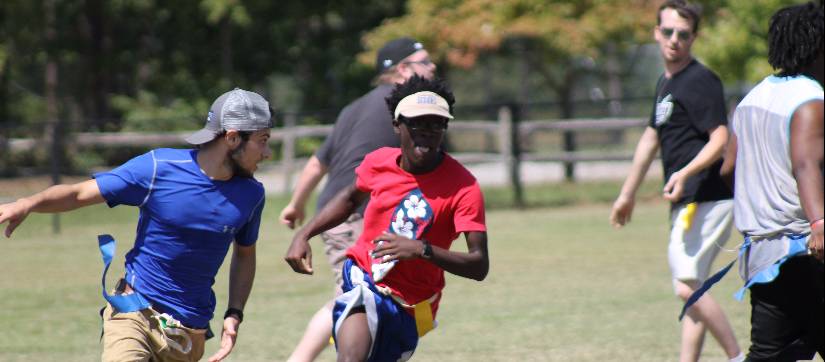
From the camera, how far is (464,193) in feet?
16.6

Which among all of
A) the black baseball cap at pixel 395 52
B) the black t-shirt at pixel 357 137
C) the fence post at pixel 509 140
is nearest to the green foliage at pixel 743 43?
the fence post at pixel 509 140

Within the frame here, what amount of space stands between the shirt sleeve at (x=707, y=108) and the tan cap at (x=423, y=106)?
7.62 ft

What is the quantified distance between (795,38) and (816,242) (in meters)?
0.84

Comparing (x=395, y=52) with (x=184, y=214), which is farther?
(x=395, y=52)

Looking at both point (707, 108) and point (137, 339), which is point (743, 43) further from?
point (137, 339)

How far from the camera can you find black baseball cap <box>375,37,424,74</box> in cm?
719

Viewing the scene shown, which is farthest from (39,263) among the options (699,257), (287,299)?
(699,257)

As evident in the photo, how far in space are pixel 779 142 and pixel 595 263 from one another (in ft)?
27.2

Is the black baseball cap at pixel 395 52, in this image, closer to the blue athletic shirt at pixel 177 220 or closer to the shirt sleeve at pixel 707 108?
the shirt sleeve at pixel 707 108

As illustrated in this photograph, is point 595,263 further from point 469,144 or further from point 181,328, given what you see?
point 469,144

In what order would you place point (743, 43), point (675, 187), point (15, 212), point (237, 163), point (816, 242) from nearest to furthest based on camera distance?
1. point (816, 242)
2. point (15, 212)
3. point (237, 163)
4. point (675, 187)
5. point (743, 43)

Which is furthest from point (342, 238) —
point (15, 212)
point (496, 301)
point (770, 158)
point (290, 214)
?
point (496, 301)

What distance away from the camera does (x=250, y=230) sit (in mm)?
5367

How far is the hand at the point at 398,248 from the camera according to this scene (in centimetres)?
474
